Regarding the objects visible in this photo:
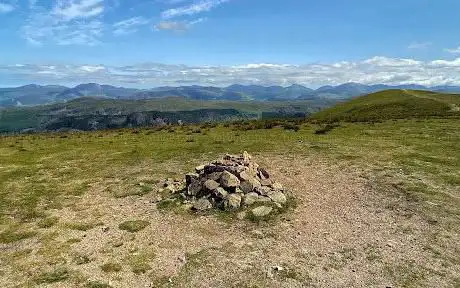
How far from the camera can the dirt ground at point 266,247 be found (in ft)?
49.8

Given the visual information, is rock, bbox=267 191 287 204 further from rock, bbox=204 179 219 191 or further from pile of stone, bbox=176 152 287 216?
rock, bbox=204 179 219 191

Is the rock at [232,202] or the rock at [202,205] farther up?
the rock at [232,202]

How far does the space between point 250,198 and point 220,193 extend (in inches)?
65.0

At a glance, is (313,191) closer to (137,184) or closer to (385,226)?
(385,226)

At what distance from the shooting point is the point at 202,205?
2230cm

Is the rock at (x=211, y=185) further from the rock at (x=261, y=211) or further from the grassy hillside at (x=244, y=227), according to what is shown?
the rock at (x=261, y=211)

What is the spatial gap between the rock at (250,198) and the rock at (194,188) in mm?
2918

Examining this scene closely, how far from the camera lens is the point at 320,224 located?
794 inches

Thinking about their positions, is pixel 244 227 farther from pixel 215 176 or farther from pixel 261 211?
pixel 215 176

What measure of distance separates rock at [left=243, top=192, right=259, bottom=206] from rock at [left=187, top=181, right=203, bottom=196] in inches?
115

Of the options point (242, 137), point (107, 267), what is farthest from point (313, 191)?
point (242, 137)

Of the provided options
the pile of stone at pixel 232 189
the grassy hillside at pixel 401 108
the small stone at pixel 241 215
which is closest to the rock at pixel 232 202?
the pile of stone at pixel 232 189

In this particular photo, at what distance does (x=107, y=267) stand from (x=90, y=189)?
11.8 meters

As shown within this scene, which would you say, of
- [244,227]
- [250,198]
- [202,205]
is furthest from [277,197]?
[202,205]
